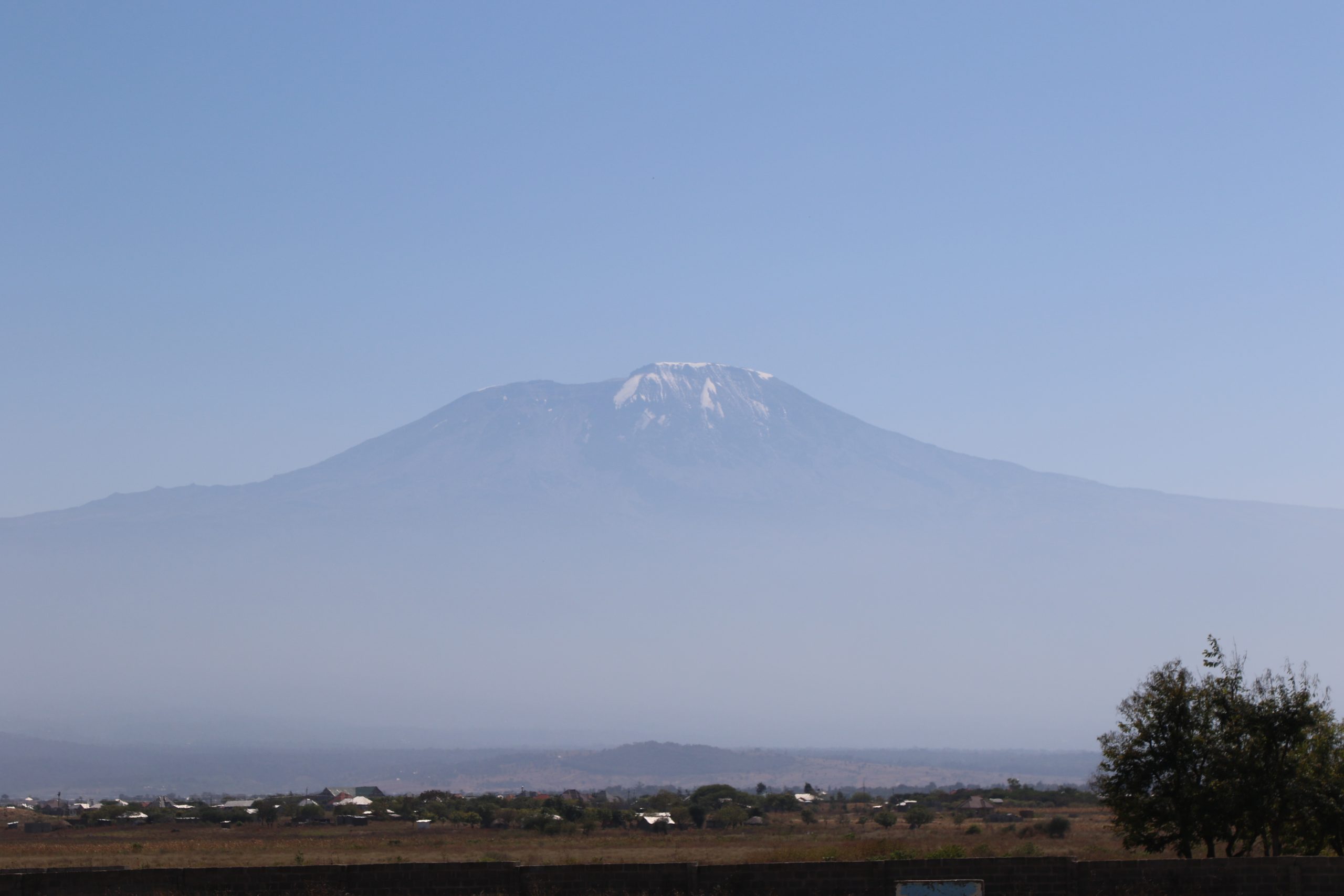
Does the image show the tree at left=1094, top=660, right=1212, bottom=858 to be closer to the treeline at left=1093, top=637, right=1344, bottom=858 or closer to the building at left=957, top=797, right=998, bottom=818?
the treeline at left=1093, top=637, right=1344, bottom=858

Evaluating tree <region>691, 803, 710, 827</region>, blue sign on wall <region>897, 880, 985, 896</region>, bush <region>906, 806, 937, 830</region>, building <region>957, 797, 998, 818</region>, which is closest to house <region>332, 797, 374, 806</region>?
tree <region>691, 803, 710, 827</region>

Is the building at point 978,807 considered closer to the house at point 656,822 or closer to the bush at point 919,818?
the bush at point 919,818

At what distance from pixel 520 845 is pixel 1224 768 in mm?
33491

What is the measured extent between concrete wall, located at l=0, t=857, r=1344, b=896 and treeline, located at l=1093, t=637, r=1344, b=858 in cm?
573

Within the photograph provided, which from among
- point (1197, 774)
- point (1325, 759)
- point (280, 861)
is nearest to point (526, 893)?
point (1197, 774)

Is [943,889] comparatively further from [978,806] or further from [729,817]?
[978,806]

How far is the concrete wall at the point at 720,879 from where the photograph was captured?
2484 centimetres

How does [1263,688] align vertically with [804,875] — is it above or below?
above

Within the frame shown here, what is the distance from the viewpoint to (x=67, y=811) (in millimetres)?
102625

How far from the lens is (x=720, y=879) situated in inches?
990

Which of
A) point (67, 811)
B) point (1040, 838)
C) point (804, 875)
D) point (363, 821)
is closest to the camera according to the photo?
point (804, 875)

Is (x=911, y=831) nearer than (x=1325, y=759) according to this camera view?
No

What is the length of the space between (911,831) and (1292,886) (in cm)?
4420

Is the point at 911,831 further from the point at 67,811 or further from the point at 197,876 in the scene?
the point at 67,811
